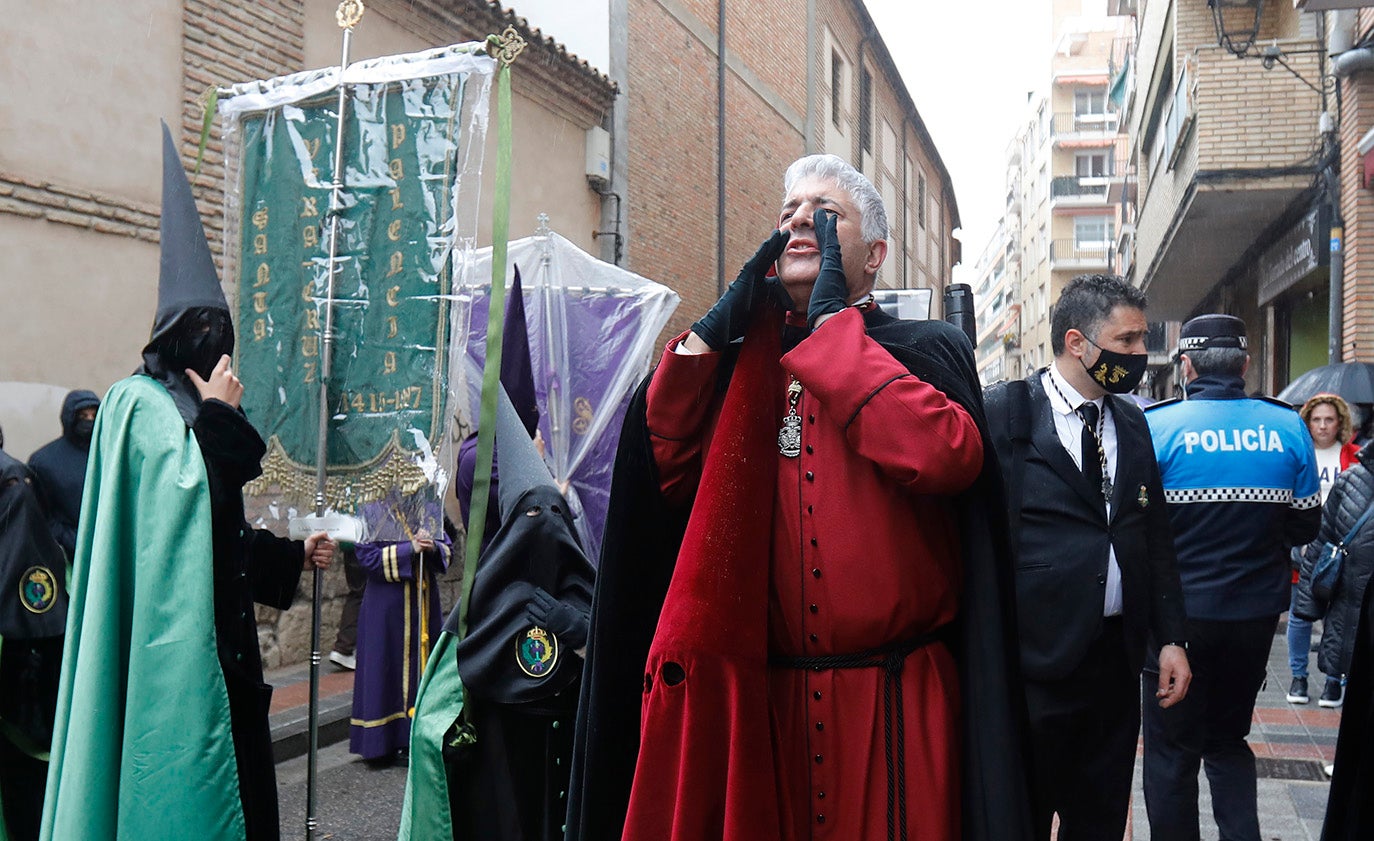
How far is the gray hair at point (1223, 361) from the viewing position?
14.5 feet

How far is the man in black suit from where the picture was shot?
3385 mm

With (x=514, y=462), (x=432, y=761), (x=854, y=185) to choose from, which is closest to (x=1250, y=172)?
(x=514, y=462)

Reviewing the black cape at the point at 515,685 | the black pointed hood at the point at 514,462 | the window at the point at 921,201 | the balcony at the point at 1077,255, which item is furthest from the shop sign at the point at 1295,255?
Answer: the balcony at the point at 1077,255

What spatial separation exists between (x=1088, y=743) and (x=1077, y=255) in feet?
206

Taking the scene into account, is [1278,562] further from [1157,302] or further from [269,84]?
[1157,302]

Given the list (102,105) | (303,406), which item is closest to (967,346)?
(303,406)

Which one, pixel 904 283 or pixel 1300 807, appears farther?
pixel 904 283

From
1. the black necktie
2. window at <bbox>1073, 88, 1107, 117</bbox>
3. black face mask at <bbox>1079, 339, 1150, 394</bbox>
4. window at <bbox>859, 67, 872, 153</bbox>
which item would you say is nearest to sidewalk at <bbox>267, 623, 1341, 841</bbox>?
the black necktie

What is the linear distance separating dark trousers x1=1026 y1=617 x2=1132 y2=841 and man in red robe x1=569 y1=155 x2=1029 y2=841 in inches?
51.6

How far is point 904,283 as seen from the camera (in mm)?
32375

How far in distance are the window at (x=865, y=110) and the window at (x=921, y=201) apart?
7.59m

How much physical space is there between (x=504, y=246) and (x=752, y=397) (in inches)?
53.5

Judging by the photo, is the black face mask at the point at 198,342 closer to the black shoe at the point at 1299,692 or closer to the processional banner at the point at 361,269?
the processional banner at the point at 361,269

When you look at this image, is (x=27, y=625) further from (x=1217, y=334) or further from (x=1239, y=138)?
(x=1239, y=138)
